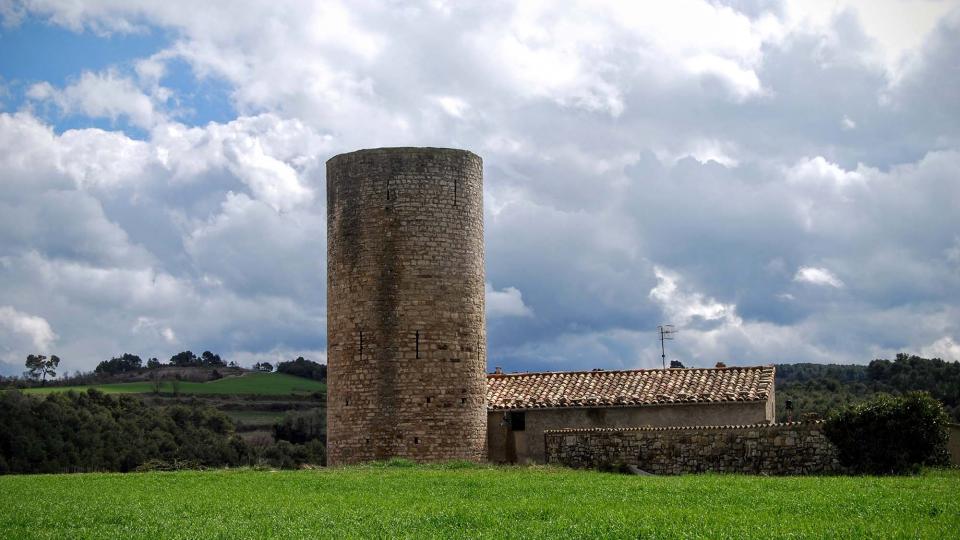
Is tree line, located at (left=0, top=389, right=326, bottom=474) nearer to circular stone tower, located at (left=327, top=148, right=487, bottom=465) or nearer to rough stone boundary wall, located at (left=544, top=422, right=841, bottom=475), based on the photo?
circular stone tower, located at (left=327, top=148, right=487, bottom=465)

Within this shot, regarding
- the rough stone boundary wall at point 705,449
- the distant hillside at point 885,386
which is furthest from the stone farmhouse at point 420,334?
the distant hillside at point 885,386

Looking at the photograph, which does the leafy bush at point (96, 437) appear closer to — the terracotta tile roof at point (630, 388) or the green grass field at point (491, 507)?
the terracotta tile roof at point (630, 388)

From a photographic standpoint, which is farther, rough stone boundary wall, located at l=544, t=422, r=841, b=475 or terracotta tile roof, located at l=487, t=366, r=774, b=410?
terracotta tile roof, located at l=487, t=366, r=774, b=410

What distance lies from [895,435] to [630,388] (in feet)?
30.1

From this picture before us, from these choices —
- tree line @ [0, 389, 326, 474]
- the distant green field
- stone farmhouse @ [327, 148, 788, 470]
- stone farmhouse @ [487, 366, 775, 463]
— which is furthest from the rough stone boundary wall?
the distant green field

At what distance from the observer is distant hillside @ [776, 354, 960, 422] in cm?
4412

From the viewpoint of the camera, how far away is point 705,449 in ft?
82.0

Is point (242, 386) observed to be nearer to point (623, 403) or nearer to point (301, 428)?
point (301, 428)

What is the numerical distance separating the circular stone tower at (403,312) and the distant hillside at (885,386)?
17.2m

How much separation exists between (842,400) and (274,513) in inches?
1262

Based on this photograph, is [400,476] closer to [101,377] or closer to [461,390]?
[461,390]

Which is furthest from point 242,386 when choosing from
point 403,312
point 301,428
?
point 403,312

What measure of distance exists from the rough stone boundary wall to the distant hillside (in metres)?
17.2

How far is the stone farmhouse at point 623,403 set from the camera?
29.3m
